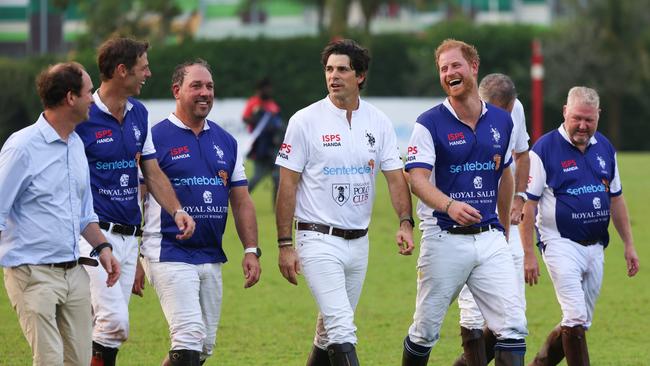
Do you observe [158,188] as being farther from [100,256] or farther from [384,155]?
[384,155]

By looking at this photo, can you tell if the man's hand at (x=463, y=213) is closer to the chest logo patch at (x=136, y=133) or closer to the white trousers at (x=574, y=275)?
the white trousers at (x=574, y=275)

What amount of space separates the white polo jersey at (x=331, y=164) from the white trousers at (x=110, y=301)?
4.13ft

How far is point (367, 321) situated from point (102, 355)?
524 cm

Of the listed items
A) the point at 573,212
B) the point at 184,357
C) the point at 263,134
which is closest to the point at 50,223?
the point at 184,357

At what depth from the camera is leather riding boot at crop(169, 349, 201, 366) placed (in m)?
8.62

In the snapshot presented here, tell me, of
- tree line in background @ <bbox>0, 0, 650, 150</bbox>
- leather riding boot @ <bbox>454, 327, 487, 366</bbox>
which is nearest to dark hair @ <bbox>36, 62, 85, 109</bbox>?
leather riding boot @ <bbox>454, 327, 487, 366</bbox>

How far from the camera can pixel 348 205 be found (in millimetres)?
8992

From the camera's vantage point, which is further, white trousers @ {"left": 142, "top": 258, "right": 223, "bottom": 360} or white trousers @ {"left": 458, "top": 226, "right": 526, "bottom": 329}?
white trousers @ {"left": 458, "top": 226, "right": 526, "bottom": 329}

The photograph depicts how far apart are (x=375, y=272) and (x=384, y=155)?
8106 mm

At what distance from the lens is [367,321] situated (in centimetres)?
1363

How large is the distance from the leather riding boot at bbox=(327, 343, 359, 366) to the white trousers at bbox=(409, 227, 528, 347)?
30.7 inches

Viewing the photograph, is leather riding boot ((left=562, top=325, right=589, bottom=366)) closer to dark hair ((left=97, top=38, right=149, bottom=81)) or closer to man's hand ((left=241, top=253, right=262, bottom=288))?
man's hand ((left=241, top=253, right=262, bottom=288))

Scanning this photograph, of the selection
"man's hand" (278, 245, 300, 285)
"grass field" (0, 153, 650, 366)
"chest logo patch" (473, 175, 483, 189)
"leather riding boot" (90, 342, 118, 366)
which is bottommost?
"grass field" (0, 153, 650, 366)

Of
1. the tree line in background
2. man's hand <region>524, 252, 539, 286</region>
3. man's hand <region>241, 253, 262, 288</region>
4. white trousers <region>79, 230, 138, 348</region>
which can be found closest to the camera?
white trousers <region>79, 230, 138, 348</region>
